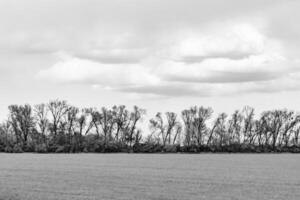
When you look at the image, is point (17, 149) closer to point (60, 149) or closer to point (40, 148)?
point (40, 148)

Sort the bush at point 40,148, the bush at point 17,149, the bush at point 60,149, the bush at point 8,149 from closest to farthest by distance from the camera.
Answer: the bush at point 17,149, the bush at point 8,149, the bush at point 40,148, the bush at point 60,149

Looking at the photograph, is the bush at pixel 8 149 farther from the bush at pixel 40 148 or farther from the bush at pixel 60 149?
the bush at pixel 60 149

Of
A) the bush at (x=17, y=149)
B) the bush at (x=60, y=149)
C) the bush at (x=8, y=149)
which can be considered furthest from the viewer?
the bush at (x=60, y=149)

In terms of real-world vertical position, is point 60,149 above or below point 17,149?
above

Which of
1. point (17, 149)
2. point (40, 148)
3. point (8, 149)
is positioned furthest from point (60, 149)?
point (8, 149)

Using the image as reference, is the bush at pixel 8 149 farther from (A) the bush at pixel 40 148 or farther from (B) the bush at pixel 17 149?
(A) the bush at pixel 40 148

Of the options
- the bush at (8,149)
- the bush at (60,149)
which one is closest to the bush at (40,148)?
the bush at (60,149)

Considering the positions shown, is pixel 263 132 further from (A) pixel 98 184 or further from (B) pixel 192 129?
(A) pixel 98 184

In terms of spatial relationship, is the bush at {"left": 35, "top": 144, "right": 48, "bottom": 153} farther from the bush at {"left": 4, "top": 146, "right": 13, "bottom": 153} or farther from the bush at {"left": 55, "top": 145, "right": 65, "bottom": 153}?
the bush at {"left": 4, "top": 146, "right": 13, "bottom": 153}

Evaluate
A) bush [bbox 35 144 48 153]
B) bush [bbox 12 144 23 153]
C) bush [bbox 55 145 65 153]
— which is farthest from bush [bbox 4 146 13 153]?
bush [bbox 55 145 65 153]

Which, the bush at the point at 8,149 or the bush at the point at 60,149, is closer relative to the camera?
the bush at the point at 8,149

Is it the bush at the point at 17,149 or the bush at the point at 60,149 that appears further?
the bush at the point at 60,149

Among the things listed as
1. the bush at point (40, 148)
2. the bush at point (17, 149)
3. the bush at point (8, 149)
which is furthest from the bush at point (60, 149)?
the bush at point (8, 149)

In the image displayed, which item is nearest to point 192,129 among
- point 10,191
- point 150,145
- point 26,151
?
point 150,145
